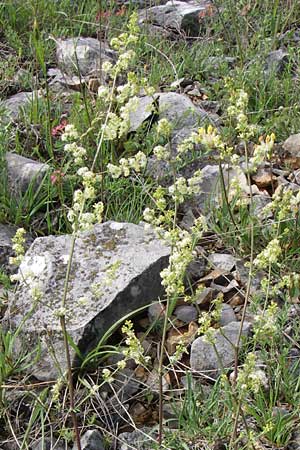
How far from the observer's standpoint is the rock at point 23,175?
333cm

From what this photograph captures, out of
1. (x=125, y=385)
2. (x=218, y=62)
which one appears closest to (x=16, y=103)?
(x=218, y=62)

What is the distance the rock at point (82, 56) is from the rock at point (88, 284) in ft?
5.89

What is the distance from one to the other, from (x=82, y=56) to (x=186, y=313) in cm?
243

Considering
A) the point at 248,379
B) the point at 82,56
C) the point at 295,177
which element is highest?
the point at 248,379

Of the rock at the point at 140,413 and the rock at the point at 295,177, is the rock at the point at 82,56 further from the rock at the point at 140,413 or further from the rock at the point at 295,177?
the rock at the point at 140,413

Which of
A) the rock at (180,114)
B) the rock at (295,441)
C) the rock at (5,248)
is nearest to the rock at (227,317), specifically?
the rock at (295,441)

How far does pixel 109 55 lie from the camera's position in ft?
15.9

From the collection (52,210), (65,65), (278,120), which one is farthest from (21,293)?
(65,65)

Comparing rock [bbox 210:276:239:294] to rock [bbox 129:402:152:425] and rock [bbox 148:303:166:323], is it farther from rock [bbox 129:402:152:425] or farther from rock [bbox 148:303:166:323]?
rock [bbox 129:402:152:425]

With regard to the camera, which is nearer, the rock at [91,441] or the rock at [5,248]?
the rock at [91,441]

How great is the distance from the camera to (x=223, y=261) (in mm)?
3074

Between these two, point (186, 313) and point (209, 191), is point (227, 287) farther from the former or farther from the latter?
point (209, 191)

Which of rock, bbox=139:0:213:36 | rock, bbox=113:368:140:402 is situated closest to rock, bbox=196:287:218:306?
rock, bbox=113:368:140:402

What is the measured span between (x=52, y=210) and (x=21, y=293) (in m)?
0.68
